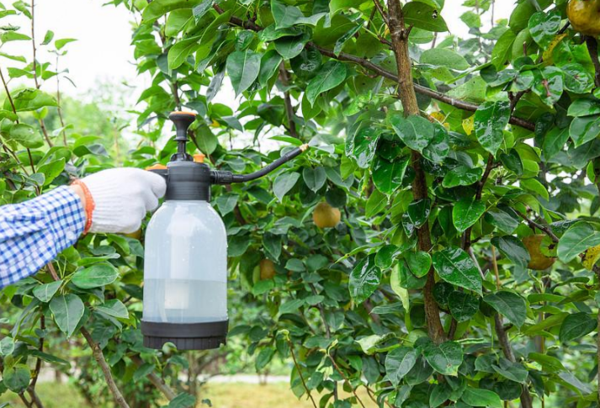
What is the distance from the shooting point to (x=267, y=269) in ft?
5.85

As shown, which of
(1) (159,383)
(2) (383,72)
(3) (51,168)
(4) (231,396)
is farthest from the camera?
(4) (231,396)

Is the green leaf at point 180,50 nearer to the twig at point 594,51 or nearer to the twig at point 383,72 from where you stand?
the twig at point 383,72

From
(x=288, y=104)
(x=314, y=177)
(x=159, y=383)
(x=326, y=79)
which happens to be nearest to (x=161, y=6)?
(x=326, y=79)

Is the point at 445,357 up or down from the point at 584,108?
down

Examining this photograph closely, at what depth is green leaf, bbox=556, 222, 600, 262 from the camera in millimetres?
969

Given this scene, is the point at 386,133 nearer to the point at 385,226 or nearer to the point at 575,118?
the point at 575,118

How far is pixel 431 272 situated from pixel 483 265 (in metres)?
0.89

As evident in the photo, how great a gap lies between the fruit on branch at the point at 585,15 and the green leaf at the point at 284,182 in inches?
27.7

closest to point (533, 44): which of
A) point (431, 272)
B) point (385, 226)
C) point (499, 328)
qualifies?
point (431, 272)

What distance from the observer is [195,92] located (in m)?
1.81

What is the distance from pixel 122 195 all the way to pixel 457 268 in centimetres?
55

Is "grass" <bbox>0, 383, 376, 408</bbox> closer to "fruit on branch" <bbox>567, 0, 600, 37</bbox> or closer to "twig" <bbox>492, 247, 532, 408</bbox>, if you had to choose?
"twig" <bbox>492, 247, 532, 408</bbox>

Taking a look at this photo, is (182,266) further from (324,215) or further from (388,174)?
(324,215)

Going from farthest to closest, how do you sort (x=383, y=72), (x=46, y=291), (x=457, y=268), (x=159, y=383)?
(x=159, y=383) → (x=46, y=291) → (x=383, y=72) → (x=457, y=268)
